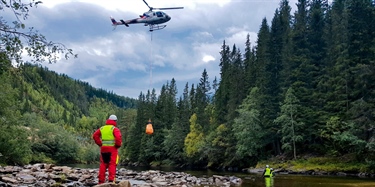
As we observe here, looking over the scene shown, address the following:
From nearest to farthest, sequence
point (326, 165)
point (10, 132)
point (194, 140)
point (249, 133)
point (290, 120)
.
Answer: point (10, 132) → point (326, 165) → point (290, 120) → point (249, 133) → point (194, 140)

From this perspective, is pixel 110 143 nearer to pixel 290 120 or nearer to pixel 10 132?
pixel 10 132

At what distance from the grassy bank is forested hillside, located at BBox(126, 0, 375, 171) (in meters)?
0.76

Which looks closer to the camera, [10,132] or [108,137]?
[108,137]

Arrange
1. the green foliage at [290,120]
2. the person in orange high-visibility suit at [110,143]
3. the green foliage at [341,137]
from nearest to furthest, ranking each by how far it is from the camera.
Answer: the person in orange high-visibility suit at [110,143], the green foliage at [341,137], the green foliage at [290,120]

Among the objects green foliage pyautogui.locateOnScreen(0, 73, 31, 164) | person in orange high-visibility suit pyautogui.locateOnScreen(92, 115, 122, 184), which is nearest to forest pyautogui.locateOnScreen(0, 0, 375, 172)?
green foliage pyautogui.locateOnScreen(0, 73, 31, 164)

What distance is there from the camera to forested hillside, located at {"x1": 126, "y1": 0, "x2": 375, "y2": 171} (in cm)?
3866

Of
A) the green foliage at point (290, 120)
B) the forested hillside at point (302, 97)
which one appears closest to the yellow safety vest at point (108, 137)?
the forested hillside at point (302, 97)

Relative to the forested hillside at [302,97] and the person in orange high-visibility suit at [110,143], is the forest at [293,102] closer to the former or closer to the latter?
the forested hillside at [302,97]

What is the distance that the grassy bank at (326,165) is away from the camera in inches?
1374

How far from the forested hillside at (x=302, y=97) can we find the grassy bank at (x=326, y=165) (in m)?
0.76

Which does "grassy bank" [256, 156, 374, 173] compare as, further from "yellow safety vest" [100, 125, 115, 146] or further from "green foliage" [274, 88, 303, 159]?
"yellow safety vest" [100, 125, 115, 146]

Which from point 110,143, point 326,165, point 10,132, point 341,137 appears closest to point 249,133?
→ point 326,165

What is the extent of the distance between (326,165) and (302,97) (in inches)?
406

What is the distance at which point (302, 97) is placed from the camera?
46156 millimetres
